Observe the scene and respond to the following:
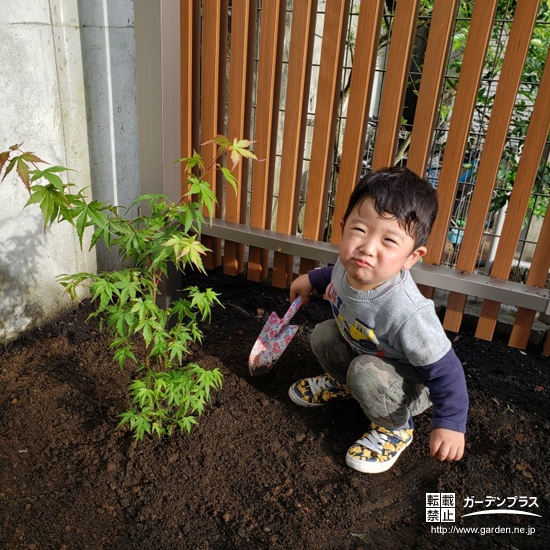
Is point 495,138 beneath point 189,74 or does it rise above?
beneath

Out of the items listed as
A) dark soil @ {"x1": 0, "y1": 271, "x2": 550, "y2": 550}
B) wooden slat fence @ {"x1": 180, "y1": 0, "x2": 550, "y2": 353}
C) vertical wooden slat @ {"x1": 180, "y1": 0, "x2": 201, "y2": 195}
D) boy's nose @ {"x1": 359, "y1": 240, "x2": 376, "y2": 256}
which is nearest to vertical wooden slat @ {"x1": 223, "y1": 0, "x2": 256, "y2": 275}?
wooden slat fence @ {"x1": 180, "y1": 0, "x2": 550, "y2": 353}

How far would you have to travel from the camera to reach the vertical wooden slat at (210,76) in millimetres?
Result: 2951

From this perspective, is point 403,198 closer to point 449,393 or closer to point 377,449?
point 449,393

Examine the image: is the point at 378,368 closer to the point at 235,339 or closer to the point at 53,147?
the point at 235,339

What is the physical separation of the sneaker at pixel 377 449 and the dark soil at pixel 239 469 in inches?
1.7

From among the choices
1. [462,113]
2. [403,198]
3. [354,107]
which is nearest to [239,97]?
[354,107]

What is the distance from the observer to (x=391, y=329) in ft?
6.81

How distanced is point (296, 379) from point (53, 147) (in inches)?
64.9

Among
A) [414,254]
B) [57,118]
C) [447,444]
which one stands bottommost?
[447,444]

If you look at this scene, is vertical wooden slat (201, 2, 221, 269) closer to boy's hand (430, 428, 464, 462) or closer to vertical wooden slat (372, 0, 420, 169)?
vertical wooden slat (372, 0, 420, 169)

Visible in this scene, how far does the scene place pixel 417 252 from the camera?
2.01 m

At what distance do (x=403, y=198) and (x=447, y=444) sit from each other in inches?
34.4

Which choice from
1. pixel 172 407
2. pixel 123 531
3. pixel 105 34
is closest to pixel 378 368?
pixel 172 407

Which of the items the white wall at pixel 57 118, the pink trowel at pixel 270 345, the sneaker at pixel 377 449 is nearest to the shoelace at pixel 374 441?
the sneaker at pixel 377 449
